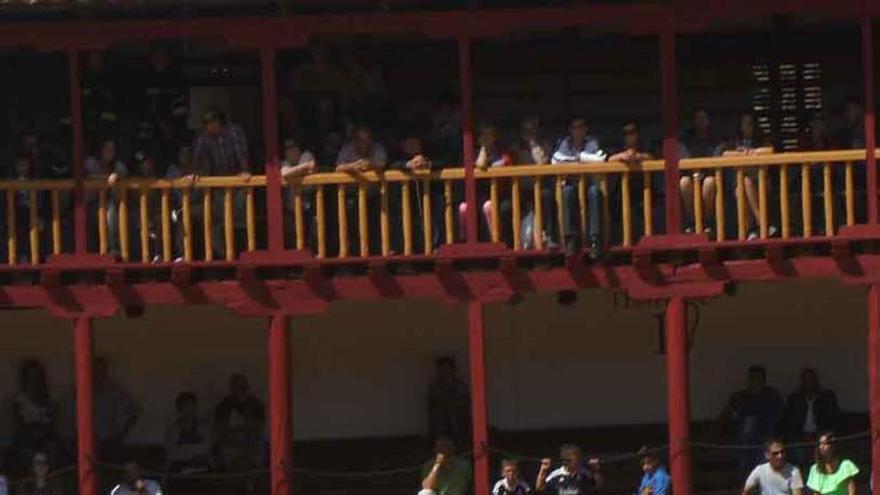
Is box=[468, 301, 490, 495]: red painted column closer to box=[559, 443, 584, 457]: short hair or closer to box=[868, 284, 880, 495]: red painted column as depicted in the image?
box=[559, 443, 584, 457]: short hair

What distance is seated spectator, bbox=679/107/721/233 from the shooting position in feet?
108

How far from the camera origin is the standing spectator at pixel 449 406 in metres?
35.0

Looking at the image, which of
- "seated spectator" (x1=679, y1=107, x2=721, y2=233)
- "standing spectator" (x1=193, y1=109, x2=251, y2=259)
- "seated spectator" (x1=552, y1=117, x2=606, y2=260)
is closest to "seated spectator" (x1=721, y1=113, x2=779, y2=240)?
"seated spectator" (x1=679, y1=107, x2=721, y2=233)

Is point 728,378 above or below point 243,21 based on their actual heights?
below

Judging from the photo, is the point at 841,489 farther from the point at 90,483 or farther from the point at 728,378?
the point at 90,483

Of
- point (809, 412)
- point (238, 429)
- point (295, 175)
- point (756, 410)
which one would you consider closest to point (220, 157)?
point (295, 175)

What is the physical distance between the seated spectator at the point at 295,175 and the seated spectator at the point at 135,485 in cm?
259

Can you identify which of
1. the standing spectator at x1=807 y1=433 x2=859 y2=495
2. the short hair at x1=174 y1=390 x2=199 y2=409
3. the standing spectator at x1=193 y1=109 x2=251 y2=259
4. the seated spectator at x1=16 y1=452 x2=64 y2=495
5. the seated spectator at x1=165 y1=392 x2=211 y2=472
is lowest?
the standing spectator at x1=807 y1=433 x2=859 y2=495

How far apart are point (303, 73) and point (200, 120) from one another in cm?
115

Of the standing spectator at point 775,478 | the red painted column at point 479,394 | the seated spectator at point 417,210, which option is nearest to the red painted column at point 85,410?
the seated spectator at point 417,210

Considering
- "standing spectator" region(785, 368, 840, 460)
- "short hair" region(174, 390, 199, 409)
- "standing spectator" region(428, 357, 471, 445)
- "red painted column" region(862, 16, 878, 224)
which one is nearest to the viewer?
"red painted column" region(862, 16, 878, 224)

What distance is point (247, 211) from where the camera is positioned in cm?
3316

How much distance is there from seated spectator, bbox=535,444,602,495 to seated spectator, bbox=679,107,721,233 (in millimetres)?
2364

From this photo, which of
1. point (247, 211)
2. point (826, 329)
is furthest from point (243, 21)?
point (826, 329)
